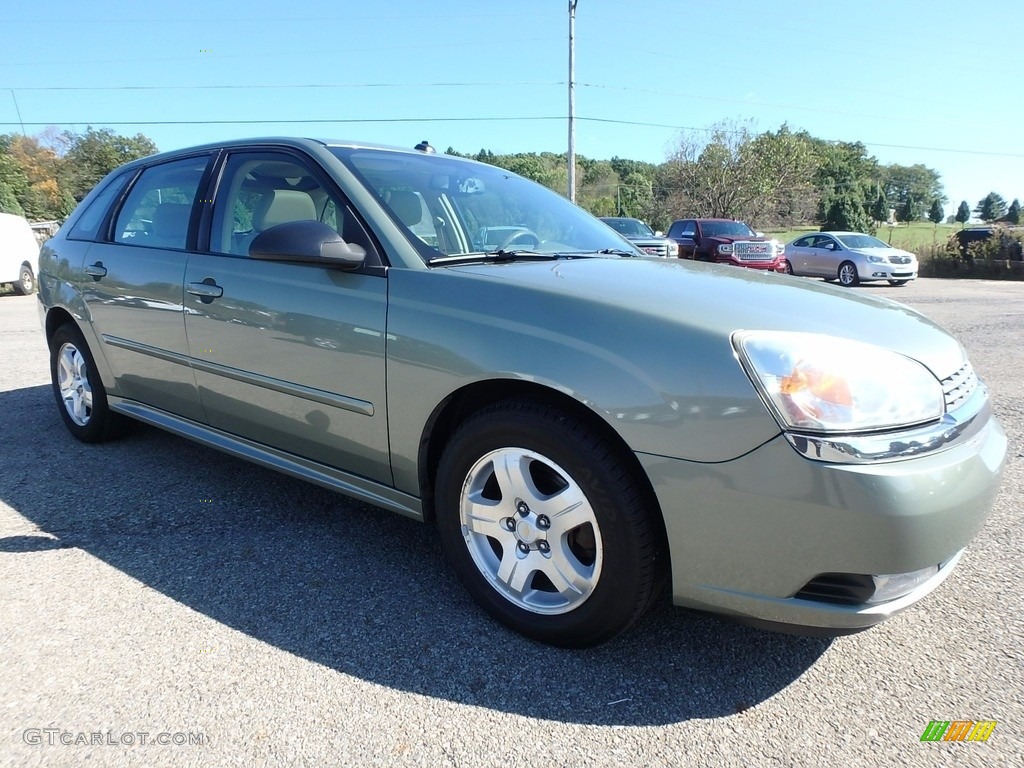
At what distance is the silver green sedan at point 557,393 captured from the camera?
1702 mm

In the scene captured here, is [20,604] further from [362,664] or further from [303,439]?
[362,664]

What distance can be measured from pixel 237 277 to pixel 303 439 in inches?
29.5

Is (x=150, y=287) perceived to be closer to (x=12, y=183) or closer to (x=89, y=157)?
(x=12, y=183)

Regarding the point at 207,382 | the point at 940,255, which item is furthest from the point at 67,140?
the point at 207,382

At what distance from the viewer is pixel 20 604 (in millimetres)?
2389

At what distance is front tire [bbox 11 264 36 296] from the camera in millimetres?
16109

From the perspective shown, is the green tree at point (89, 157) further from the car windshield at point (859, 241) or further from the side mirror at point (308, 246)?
the side mirror at point (308, 246)

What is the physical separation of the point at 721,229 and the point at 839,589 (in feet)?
58.6

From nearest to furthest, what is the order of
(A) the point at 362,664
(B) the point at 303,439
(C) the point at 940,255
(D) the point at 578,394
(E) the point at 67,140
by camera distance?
(D) the point at 578,394, (A) the point at 362,664, (B) the point at 303,439, (C) the point at 940,255, (E) the point at 67,140

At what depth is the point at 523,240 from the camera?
2.85m

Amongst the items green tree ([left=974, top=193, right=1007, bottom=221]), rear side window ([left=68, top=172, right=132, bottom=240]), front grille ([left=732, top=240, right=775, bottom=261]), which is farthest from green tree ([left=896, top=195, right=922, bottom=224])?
rear side window ([left=68, top=172, right=132, bottom=240])

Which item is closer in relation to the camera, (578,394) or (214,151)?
(578,394)

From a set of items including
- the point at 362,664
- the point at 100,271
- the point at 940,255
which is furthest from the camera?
the point at 940,255

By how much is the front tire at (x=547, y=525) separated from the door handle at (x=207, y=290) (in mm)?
1364
